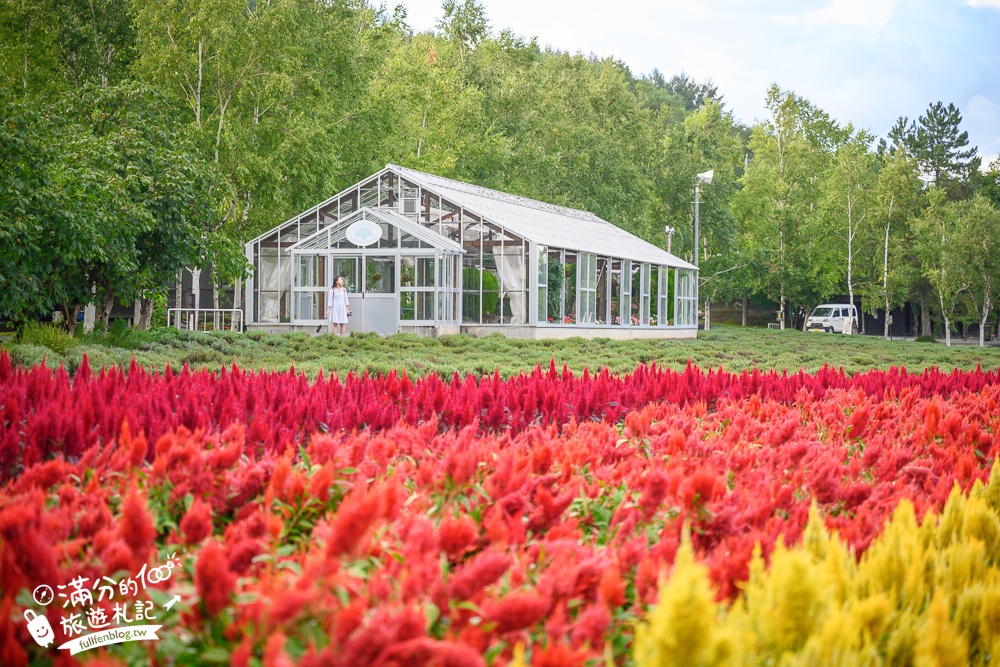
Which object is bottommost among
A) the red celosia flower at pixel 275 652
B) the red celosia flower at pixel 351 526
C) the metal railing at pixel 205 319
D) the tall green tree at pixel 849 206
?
the red celosia flower at pixel 275 652

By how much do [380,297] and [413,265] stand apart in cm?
125

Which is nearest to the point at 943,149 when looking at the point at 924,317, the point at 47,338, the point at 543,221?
the point at 924,317

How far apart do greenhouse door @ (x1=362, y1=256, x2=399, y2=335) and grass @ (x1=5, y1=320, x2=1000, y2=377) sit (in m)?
4.60

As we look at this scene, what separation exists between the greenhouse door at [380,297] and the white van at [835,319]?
1266 inches

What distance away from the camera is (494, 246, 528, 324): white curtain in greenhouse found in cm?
2756

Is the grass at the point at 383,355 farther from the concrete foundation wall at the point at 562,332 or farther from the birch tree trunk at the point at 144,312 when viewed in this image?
the concrete foundation wall at the point at 562,332

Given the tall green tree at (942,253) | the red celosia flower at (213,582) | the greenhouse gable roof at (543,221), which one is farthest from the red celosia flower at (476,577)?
the tall green tree at (942,253)

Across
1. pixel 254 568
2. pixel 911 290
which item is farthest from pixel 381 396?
pixel 911 290

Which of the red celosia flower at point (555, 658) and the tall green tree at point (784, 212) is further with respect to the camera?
the tall green tree at point (784, 212)

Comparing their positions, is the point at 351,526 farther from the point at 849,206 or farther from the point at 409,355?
the point at 849,206

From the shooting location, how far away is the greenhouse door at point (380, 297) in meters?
27.4

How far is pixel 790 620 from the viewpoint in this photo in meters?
2.19

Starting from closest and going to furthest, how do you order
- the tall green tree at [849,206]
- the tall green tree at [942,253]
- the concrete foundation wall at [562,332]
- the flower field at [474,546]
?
the flower field at [474,546]
the concrete foundation wall at [562,332]
the tall green tree at [942,253]
the tall green tree at [849,206]

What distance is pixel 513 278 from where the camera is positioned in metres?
27.7
